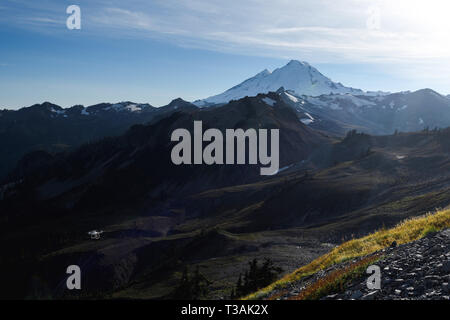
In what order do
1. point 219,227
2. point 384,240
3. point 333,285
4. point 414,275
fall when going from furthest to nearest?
point 219,227 → point 384,240 → point 333,285 → point 414,275

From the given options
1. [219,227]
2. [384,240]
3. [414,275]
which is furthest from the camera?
[219,227]

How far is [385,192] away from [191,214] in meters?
87.0

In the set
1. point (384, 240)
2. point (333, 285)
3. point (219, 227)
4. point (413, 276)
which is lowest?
point (219, 227)

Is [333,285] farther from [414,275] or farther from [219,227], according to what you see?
[219,227]

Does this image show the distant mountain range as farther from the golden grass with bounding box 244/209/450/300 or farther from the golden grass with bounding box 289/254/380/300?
the golden grass with bounding box 289/254/380/300

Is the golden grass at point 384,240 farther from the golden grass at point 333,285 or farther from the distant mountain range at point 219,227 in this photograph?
the distant mountain range at point 219,227

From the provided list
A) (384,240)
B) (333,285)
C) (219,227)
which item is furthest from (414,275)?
(219,227)

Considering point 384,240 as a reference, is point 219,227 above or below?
below

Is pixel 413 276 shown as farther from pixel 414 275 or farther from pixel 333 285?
pixel 333 285

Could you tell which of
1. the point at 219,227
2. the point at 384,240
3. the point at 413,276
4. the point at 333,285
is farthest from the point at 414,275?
the point at 219,227

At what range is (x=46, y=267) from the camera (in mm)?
108312

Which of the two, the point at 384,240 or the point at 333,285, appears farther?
the point at 384,240
